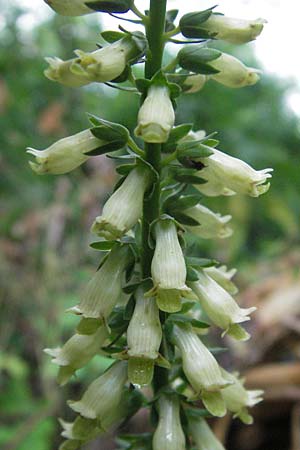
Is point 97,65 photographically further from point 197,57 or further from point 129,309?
point 129,309

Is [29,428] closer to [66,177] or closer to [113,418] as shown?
[113,418]

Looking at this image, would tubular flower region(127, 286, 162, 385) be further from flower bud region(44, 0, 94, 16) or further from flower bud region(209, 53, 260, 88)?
flower bud region(44, 0, 94, 16)

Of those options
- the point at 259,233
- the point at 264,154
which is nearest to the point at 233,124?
the point at 264,154

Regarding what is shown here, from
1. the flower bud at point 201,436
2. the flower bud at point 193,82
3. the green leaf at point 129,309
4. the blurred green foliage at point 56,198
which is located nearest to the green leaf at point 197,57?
the flower bud at point 193,82

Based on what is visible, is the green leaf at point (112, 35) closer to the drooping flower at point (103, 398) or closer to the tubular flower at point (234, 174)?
the tubular flower at point (234, 174)

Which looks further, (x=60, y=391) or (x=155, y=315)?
(x=60, y=391)

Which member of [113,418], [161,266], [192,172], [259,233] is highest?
[192,172]

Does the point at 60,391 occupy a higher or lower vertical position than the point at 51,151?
lower
